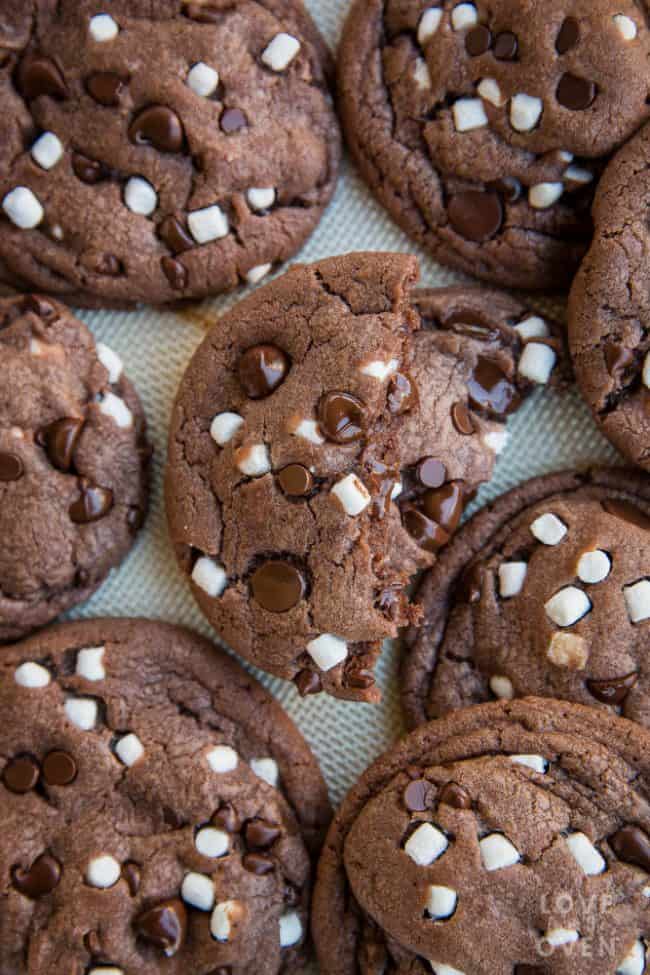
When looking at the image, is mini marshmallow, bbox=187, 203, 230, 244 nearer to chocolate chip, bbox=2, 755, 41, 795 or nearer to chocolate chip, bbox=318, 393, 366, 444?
chocolate chip, bbox=318, 393, 366, 444

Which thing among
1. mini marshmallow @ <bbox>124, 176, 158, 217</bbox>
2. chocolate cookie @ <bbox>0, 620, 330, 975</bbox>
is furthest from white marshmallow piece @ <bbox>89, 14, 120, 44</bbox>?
chocolate cookie @ <bbox>0, 620, 330, 975</bbox>

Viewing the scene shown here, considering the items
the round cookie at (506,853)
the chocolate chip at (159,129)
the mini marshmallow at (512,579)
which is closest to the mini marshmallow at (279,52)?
the chocolate chip at (159,129)

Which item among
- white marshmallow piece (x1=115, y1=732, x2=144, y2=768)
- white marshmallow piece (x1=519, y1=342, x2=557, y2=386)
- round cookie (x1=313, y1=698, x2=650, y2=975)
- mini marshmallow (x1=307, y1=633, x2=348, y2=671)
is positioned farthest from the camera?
white marshmallow piece (x1=519, y1=342, x2=557, y2=386)

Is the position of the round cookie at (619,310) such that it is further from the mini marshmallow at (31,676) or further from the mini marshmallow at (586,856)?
the mini marshmallow at (31,676)

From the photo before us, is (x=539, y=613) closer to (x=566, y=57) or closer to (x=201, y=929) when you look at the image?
(x=201, y=929)

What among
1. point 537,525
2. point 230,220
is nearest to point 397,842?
point 537,525
